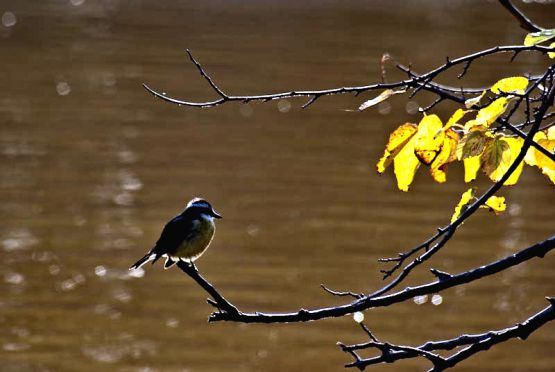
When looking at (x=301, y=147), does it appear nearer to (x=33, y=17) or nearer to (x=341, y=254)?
(x=341, y=254)

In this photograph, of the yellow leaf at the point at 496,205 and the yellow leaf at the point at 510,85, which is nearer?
the yellow leaf at the point at 510,85

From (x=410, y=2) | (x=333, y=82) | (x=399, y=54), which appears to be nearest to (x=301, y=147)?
(x=333, y=82)

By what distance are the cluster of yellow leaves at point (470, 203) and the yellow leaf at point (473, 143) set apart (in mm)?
110

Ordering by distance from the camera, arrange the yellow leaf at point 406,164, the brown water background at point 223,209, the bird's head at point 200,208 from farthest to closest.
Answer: the brown water background at point 223,209
the bird's head at point 200,208
the yellow leaf at point 406,164

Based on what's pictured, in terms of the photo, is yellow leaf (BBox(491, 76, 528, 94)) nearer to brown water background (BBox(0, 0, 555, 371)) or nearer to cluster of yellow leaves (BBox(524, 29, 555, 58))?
cluster of yellow leaves (BBox(524, 29, 555, 58))

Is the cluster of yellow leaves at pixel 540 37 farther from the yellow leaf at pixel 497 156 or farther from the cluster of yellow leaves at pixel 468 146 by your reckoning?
the yellow leaf at pixel 497 156

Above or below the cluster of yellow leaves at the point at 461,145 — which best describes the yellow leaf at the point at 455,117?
above

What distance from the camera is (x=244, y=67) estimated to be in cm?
1819

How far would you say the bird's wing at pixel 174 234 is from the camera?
346 cm

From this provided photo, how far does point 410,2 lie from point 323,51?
5986 mm

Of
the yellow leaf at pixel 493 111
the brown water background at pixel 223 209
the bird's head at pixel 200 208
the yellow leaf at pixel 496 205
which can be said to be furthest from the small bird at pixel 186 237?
the brown water background at pixel 223 209

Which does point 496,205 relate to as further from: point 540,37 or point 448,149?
point 540,37

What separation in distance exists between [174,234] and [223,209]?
28.5 feet

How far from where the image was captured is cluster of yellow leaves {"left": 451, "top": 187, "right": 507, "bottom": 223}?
7.02ft
